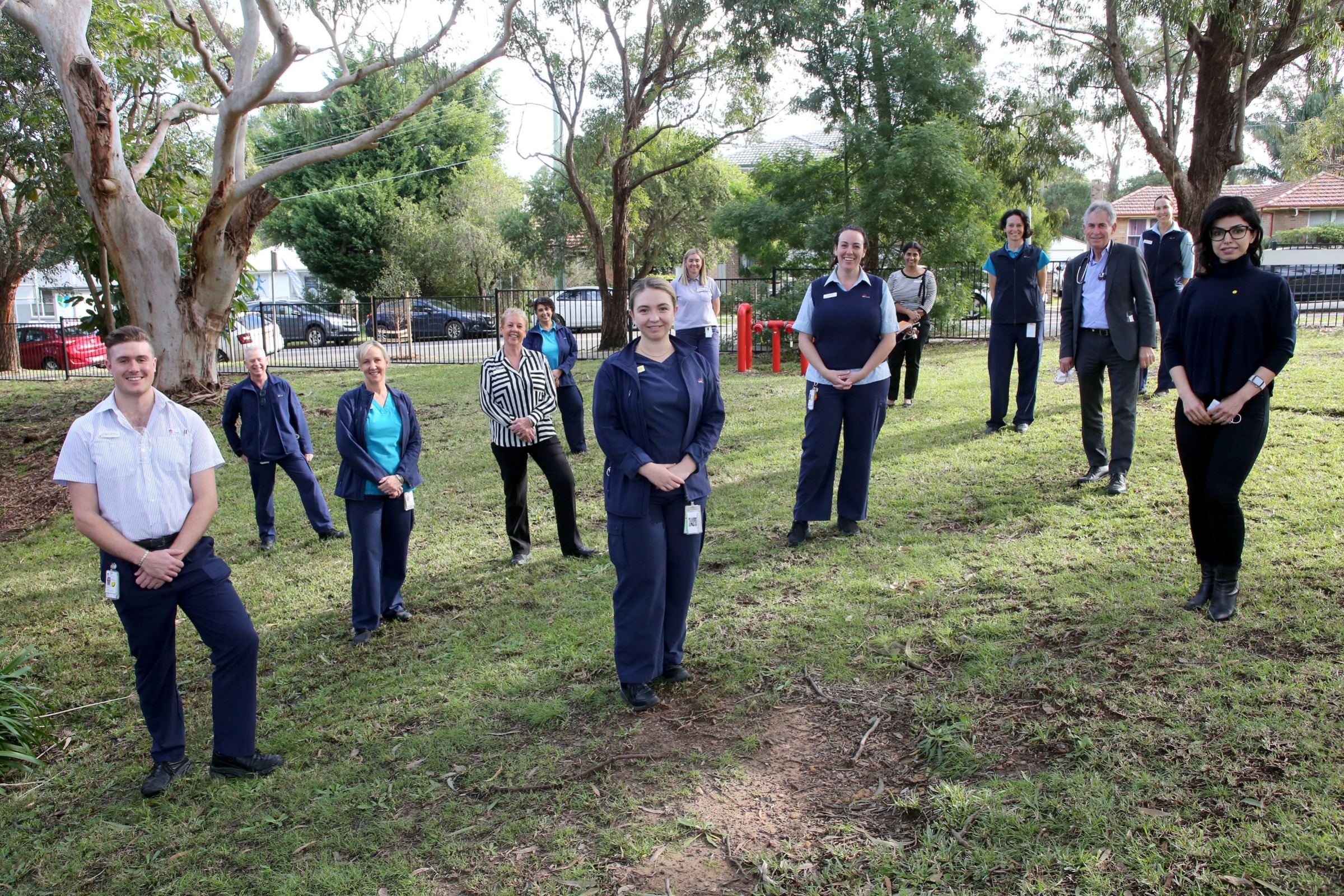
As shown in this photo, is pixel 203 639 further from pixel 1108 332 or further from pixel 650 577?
pixel 1108 332

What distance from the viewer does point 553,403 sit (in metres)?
6.53

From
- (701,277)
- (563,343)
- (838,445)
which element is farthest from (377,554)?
(701,277)

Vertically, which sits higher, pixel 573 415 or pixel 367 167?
pixel 367 167

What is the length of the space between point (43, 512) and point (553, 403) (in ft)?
21.7

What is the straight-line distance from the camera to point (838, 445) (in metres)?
6.31

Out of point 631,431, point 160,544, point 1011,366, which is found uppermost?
point 1011,366

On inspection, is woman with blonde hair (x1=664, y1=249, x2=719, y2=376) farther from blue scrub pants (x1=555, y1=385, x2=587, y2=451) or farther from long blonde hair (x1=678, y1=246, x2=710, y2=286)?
blue scrub pants (x1=555, y1=385, x2=587, y2=451)

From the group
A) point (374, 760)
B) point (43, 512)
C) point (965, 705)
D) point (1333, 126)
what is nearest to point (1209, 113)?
point (1333, 126)

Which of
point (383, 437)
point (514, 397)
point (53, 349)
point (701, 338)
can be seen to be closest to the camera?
point (383, 437)

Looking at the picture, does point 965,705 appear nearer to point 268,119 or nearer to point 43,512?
point 43,512

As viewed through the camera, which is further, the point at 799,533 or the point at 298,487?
the point at 298,487

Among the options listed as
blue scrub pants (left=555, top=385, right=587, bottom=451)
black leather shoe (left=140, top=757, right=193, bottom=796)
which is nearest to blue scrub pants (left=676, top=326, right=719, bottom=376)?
blue scrub pants (left=555, top=385, right=587, bottom=451)

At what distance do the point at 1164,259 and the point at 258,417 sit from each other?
26.6ft

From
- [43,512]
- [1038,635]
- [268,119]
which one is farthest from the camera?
[268,119]
